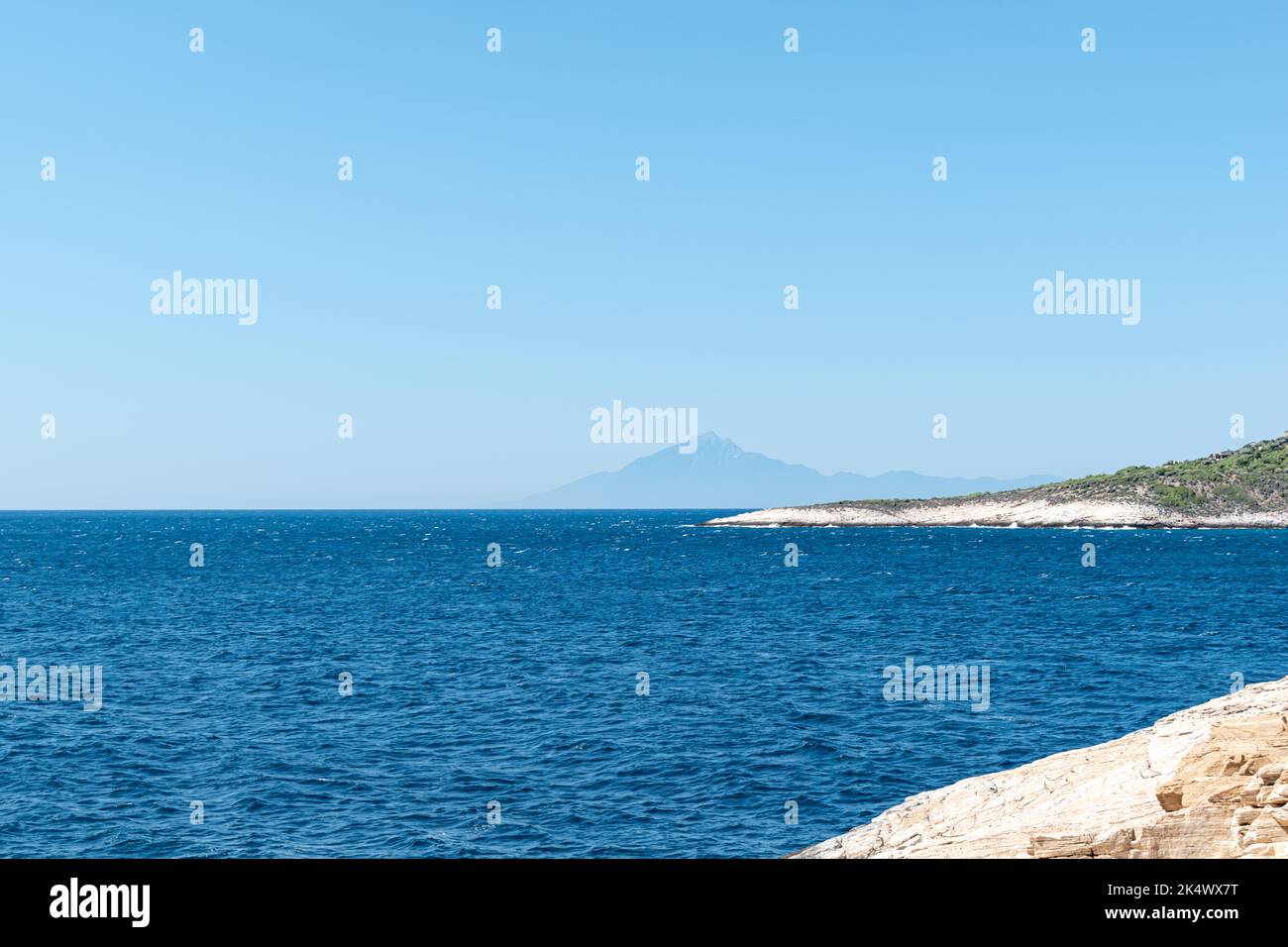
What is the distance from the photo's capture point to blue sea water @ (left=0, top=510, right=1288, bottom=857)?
25.5 meters

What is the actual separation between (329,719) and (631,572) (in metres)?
73.2

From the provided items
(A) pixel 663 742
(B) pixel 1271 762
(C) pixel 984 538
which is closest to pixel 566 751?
(A) pixel 663 742

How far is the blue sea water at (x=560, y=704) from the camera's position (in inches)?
1003

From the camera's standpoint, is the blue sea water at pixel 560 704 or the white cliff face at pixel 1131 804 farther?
the blue sea water at pixel 560 704

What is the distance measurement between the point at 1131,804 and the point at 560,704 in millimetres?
26341

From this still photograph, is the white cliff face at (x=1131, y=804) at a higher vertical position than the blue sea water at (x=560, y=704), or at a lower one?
higher

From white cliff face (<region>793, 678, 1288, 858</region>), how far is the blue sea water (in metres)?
3.83

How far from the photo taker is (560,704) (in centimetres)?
3950

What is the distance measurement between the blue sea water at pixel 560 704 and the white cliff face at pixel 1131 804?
3.83m

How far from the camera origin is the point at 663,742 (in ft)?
109

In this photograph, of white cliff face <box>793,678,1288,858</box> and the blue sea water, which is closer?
white cliff face <box>793,678,1288,858</box>

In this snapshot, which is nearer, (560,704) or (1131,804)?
(1131,804)
